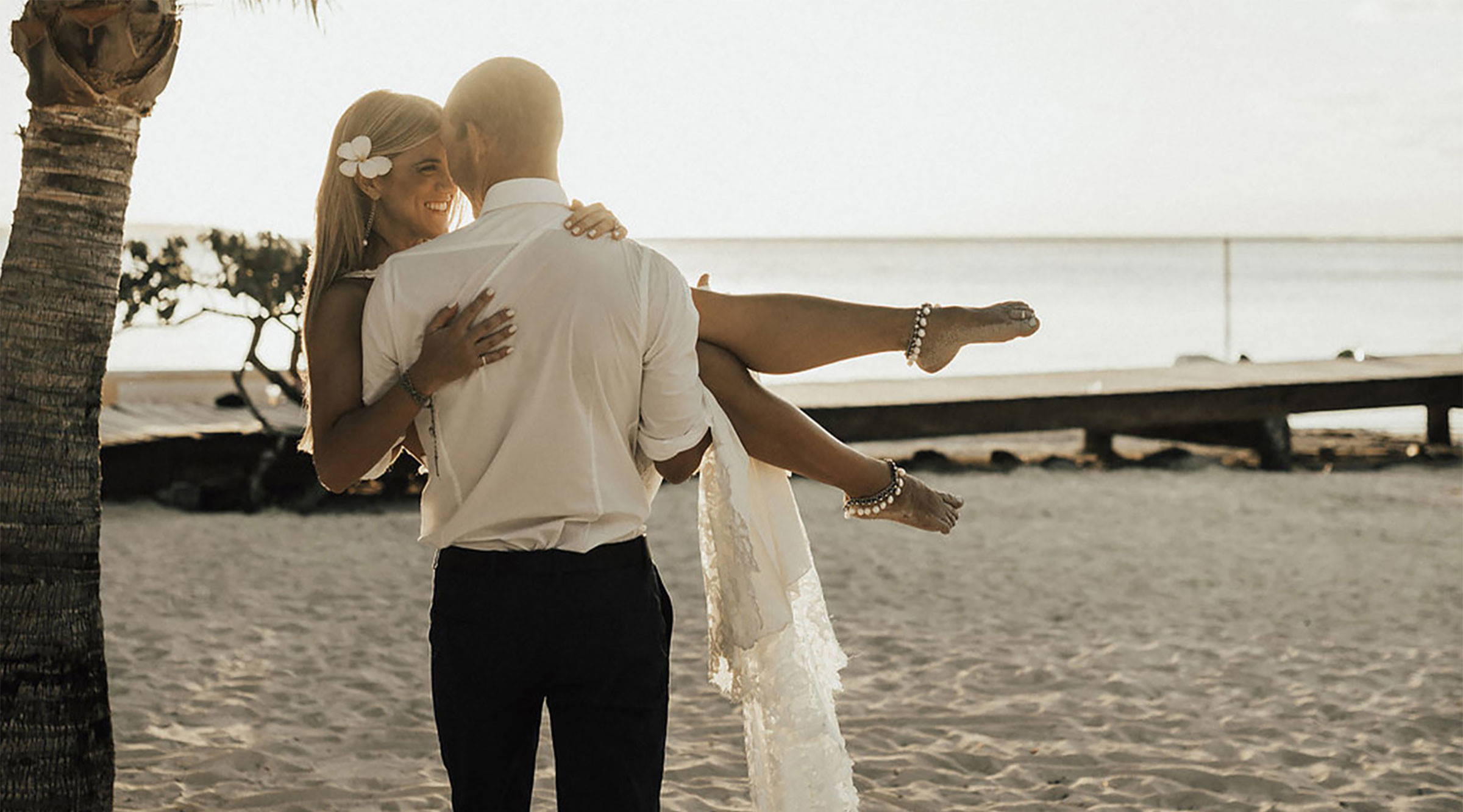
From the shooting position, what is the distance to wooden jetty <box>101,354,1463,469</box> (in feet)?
32.0

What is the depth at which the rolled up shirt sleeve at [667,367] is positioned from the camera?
73.0 inches

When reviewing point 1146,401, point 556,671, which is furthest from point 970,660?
point 1146,401

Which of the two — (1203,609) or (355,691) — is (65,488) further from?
(1203,609)

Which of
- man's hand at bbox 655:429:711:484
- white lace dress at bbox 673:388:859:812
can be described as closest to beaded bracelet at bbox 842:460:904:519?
white lace dress at bbox 673:388:859:812

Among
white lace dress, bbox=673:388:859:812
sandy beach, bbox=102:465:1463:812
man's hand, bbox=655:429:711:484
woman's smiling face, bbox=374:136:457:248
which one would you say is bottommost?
sandy beach, bbox=102:465:1463:812

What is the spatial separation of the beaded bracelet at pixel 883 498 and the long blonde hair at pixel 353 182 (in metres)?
1.03

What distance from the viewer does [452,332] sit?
1779mm

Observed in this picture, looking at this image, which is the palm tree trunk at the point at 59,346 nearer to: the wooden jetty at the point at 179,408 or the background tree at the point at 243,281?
the wooden jetty at the point at 179,408

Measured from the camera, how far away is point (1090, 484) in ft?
31.9

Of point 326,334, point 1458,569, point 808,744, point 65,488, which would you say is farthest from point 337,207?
point 1458,569

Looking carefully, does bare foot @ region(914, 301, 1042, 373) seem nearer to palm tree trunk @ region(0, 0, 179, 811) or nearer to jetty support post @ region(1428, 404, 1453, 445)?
palm tree trunk @ region(0, 0, 179, 811)

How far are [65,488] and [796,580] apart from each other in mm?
1478

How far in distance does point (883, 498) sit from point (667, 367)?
2.75 ft

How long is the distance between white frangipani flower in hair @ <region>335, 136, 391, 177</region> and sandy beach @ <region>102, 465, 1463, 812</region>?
219 cm
